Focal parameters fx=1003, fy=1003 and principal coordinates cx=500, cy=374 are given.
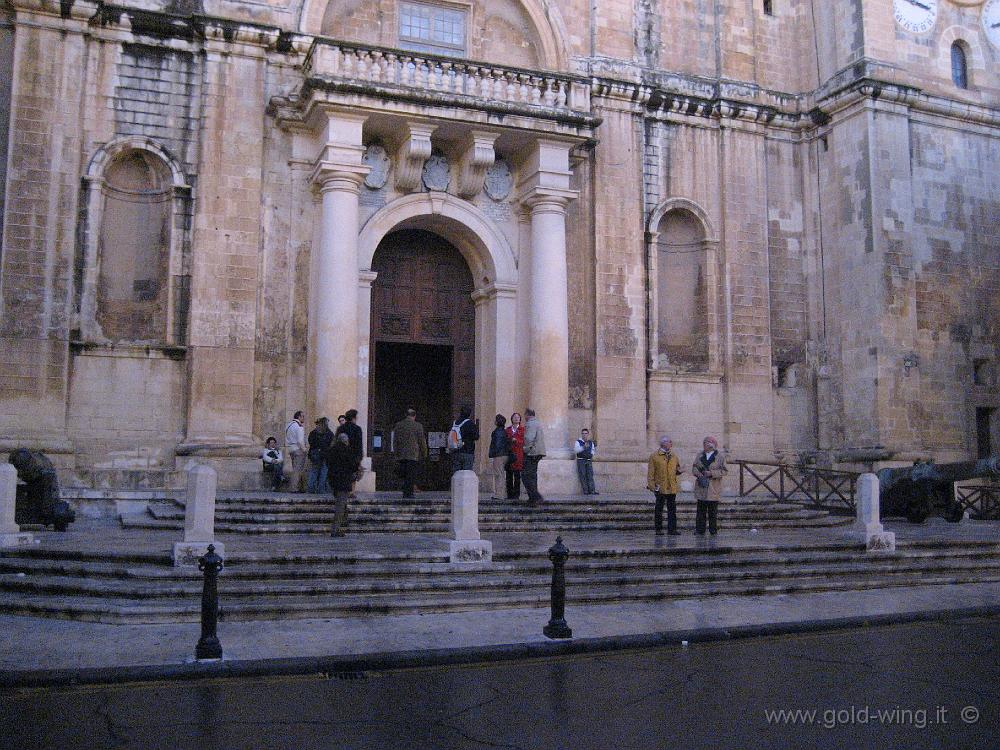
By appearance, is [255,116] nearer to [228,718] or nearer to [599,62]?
[599,62]

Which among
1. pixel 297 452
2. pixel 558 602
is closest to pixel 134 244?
pixel 297 452

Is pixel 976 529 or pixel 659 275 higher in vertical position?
pixel 659 275

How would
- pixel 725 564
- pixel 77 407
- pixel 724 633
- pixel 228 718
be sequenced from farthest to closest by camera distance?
pixel 77 407 < pixel 725 564 < pixel 724 633 < pixel 228 718

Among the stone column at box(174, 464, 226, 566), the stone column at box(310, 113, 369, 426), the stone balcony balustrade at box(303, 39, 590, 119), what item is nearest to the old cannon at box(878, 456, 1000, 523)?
the stone balcony balustrade at box(303, 39, 590, 119)

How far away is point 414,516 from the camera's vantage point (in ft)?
52.2

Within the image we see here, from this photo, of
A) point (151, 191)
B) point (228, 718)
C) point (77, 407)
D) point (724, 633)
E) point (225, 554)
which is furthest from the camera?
point (151, 191)

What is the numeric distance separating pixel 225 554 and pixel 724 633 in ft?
18.6

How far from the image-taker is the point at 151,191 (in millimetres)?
19109

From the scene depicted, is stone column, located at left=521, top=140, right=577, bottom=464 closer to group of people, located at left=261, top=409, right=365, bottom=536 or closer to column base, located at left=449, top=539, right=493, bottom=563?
group of people, located at left=261, top=409, right=365, bottom=536

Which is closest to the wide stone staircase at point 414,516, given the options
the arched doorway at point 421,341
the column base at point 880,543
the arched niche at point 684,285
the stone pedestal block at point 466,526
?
the column base at point 880,543

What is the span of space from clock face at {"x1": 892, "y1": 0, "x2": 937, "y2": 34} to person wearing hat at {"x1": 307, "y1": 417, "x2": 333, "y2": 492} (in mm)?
16755

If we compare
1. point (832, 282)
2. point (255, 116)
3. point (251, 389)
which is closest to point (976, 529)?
point (832, 282)

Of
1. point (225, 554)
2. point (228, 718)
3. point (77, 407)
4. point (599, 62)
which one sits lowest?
point (228, 718)

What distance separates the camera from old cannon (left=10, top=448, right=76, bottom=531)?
15.0m
